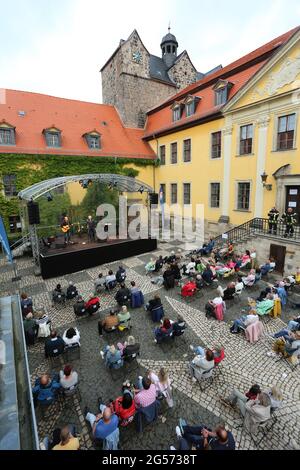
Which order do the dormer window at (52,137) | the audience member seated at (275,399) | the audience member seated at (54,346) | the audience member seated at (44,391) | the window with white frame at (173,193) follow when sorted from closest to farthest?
the audience member seated at (275,399) < the audience member seated at (44,391) < the audience member seated at (54,346) < the dormer window at (52,137) < the window with white frame at (173,193)

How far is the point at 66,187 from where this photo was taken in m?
21.7

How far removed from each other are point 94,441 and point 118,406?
2.74 feet

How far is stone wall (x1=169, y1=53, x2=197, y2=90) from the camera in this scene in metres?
30.9

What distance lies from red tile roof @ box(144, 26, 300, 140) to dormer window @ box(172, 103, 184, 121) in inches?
25.8

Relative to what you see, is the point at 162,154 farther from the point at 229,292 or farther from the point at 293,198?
the point at 229,292

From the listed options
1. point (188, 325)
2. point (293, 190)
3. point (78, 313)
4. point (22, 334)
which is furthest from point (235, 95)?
point (22, 334)

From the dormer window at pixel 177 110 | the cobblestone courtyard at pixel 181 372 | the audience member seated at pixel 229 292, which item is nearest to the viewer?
the cobblestone courtyard at pixel 181 372

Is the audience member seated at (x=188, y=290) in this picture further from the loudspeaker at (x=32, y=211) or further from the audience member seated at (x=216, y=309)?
the loudspeaker at (x=32, y=211)

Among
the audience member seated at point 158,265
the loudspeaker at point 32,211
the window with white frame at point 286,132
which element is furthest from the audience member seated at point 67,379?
the window with white frame at point 286,132

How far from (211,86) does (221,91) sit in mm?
2630

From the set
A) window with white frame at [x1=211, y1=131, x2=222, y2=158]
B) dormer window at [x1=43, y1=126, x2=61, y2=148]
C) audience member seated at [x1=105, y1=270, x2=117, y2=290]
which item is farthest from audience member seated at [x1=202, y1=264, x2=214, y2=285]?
dormer window at [x1=43, y1=126, x2=61, y2=148]

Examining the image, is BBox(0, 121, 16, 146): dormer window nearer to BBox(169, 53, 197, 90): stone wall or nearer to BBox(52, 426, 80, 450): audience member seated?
BBox(52, 426, 80, 450): audience member seated

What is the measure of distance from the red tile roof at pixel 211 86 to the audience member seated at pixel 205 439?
1749 centimetres

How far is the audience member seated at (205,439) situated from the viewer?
4.02 m
